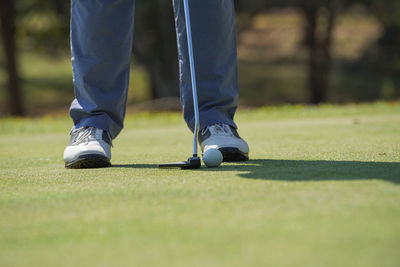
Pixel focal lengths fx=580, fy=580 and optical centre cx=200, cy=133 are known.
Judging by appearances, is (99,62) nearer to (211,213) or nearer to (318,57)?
(211,213)

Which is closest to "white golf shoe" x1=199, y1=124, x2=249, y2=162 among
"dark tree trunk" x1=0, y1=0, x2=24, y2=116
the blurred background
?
the blurred background

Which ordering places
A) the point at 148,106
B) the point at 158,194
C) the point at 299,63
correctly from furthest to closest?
1. the point at 299,63
2. the point at 148,106
3. the point at 158,194

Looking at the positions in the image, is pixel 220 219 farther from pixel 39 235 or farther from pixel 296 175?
pixel 296 175

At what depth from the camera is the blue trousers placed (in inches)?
109

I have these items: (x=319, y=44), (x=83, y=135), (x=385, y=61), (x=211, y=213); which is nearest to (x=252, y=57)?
(x=385, y=61)

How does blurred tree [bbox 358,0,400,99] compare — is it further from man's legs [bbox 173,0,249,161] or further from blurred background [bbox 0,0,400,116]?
man's legs [bbox 173,0,249,161]

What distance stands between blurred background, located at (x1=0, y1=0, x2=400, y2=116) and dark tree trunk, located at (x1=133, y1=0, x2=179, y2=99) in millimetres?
27

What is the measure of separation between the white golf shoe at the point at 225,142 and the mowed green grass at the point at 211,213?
0.08 m

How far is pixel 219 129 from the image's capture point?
273 centimetres

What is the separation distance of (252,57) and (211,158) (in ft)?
67.6

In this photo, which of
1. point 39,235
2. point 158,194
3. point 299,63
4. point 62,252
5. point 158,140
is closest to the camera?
point 62,252

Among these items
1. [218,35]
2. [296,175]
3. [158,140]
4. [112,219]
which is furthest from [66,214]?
[158,140]

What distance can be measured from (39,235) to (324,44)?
15094mm

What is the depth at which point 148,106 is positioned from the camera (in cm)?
1308
